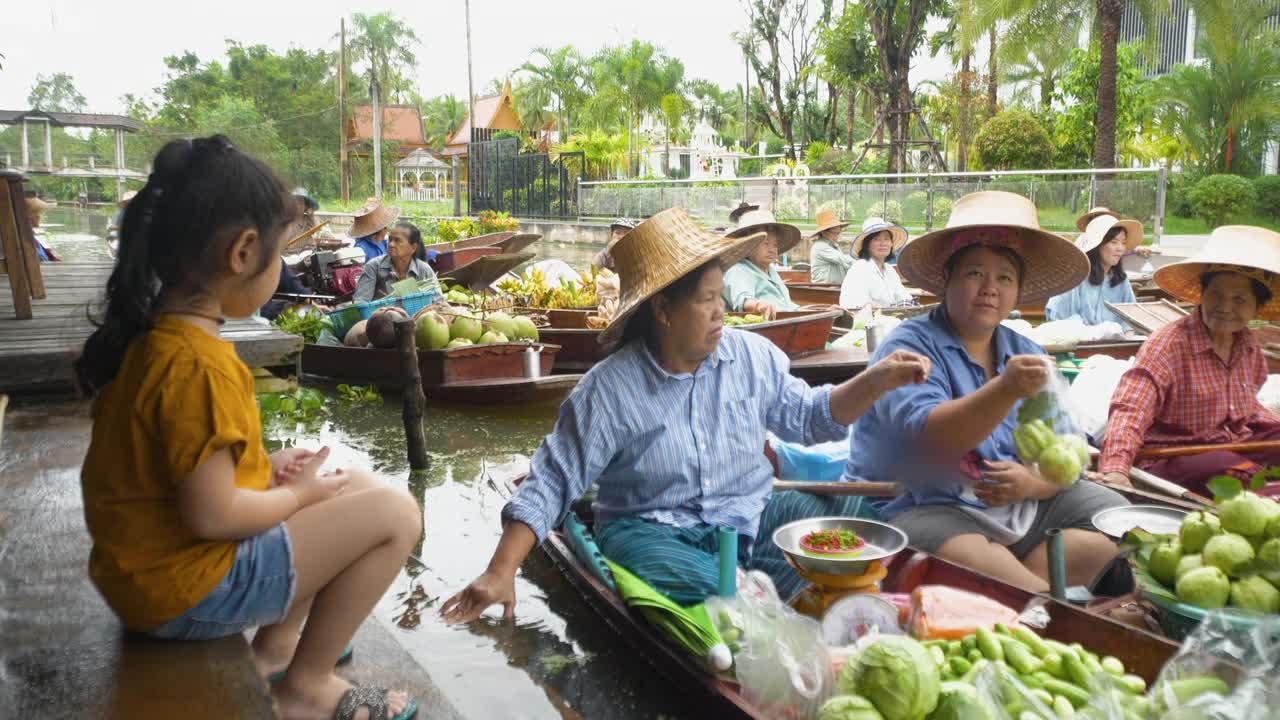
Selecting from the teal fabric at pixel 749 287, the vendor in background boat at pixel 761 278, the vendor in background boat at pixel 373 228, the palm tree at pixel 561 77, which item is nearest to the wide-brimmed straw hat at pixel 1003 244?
the vendor in background boat at pixel 761 278

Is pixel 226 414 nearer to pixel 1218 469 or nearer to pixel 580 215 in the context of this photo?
pixel 1218 469

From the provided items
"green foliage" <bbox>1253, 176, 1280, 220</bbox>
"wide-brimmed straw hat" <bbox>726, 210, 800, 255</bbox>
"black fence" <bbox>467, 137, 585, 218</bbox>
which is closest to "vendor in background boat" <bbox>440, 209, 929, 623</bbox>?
"wide-brimmed straw hat" <bbox>726, 210, 800, 255</bbox>

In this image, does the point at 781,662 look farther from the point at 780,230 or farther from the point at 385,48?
the point at 385,48

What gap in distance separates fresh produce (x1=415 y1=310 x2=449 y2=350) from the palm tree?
4123 cm

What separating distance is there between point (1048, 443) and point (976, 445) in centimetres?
20

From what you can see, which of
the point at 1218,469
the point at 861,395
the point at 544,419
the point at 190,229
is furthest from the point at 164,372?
→ the point at 544,419

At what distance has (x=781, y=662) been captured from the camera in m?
2.24

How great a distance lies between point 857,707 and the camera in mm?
1918

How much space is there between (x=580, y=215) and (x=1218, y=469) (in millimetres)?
27184

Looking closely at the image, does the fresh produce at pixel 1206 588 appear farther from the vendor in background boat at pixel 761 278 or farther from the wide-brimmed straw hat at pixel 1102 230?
the vendor in background boat at pixel 761 278

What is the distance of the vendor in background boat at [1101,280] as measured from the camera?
22.5 ft

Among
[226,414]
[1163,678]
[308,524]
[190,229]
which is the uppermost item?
[190,229]

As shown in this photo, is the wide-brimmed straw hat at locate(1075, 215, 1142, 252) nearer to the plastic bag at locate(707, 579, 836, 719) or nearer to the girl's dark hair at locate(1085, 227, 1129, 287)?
the girl's dark hair at locate(1085, 227, 1129, 287)

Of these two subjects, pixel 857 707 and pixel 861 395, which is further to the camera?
pixel 861 395
